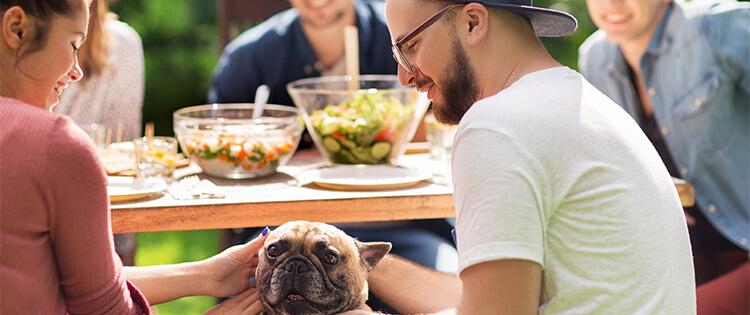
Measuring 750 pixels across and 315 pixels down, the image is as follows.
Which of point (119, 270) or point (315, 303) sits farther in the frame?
point (315, 303)

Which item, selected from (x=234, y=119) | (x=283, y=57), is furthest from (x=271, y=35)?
(x=234, y=119)

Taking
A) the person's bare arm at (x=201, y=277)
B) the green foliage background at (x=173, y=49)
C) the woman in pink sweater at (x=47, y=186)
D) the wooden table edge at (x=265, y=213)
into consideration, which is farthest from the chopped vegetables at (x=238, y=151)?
the green foliage background at (x=173, y=49)

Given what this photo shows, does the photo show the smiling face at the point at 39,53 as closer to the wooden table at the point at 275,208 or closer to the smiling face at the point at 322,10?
the wooden table at the point at 275,208

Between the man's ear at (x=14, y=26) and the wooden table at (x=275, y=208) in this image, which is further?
the wooden table at (x=275, y=208)

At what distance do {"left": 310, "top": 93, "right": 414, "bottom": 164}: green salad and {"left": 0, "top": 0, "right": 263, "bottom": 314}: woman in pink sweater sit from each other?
1.28 meters

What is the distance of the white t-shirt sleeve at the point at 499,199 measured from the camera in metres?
1.49

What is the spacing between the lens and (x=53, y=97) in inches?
69.3

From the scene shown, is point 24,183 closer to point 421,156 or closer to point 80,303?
point 80,303

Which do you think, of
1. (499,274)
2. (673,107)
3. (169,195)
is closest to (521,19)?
(499,274)

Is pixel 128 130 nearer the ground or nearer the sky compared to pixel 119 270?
nearer the ground

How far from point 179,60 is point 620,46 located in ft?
17.1

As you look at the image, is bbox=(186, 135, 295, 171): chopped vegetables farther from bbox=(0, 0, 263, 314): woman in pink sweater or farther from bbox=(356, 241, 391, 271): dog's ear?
bbox=(0, 0, 263, 314): woman in pink sweater

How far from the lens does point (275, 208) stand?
2.52 meters

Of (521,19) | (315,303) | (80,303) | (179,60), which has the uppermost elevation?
(521,19)
